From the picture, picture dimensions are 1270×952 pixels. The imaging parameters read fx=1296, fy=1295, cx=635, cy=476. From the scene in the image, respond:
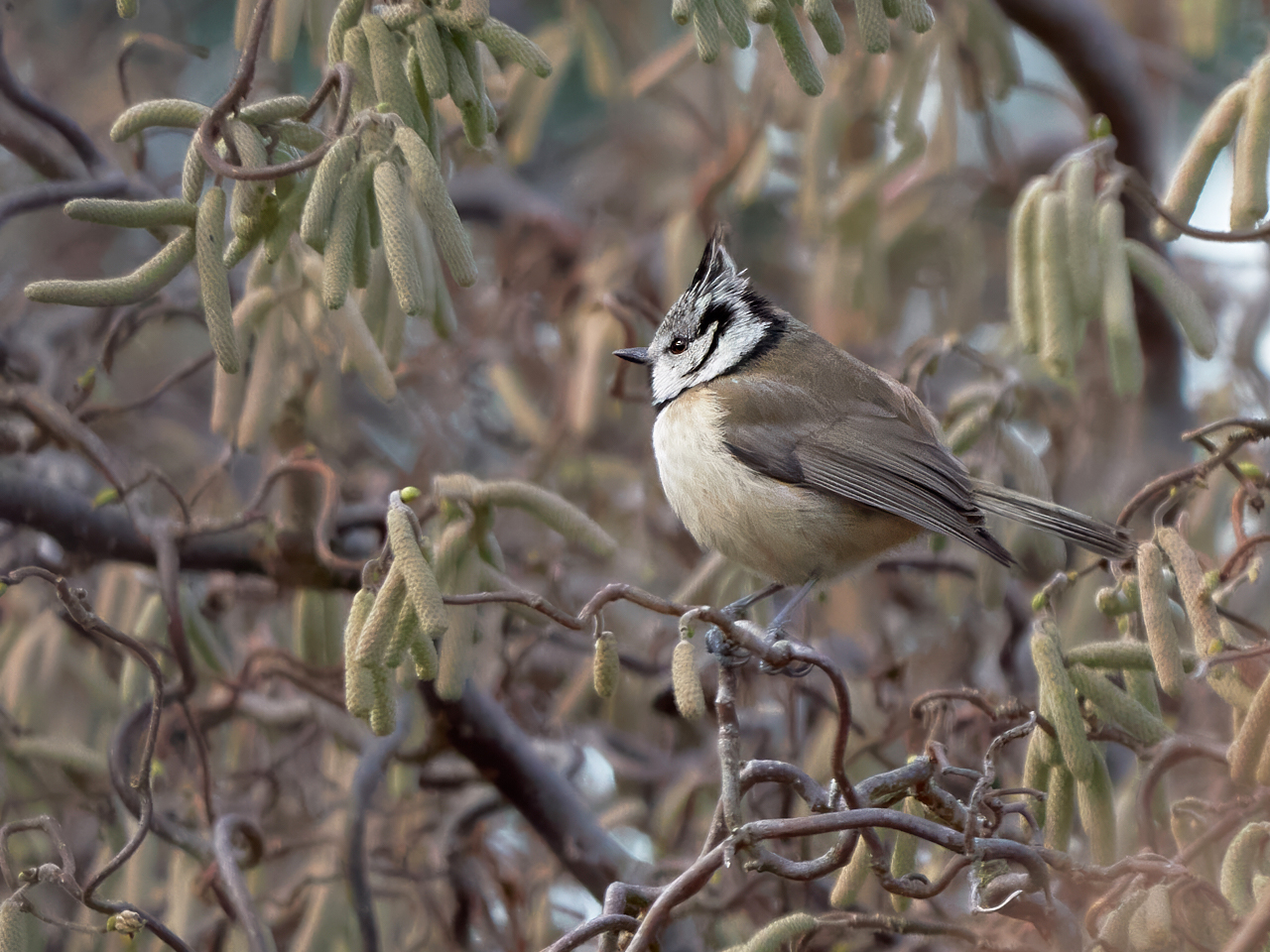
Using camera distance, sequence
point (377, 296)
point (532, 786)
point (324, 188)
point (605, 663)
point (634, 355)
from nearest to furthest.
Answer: point (605, 663) < point (324, 188) < point (377, 296) < point (532, 786) < point (634, 355)

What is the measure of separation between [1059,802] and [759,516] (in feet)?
3.48

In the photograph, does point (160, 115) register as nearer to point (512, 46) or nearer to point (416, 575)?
point (512, 46)

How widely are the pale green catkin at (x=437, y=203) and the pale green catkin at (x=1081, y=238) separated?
3.94ft

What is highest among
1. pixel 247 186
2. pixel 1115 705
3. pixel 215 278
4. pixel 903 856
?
pixel 247 186

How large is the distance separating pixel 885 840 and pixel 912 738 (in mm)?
399

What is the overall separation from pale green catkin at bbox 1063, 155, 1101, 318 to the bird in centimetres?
46

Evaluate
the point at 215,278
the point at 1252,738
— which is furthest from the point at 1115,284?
the point at 215,278

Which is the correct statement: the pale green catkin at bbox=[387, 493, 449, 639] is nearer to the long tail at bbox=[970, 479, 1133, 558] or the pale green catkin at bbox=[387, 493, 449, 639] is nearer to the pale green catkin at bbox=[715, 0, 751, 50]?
the pale green catkin at bbox=[715, 0, 751, 50]

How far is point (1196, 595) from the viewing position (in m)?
1.95

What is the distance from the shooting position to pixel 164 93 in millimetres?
5570

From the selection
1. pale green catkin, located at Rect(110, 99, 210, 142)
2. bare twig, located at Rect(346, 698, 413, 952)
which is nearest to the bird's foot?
bare twig, located at Rect(346, 698, 413, 952)

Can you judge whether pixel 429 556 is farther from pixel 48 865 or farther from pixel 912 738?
pixel 912 738

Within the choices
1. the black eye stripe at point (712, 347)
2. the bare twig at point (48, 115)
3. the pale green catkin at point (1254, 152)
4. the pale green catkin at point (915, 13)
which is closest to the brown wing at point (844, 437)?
the black eye stripe at point (712, 347)

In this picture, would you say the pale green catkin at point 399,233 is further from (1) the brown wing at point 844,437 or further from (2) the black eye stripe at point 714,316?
(2) the black eye stripe at point 714,316
